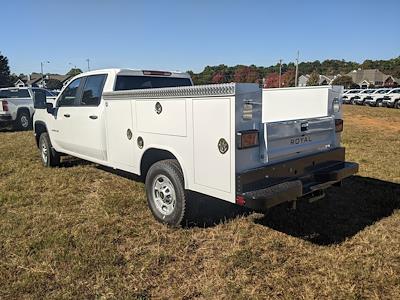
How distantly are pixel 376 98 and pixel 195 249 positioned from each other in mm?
33295

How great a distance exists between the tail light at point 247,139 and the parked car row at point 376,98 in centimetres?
2933

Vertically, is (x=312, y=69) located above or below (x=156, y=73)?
above

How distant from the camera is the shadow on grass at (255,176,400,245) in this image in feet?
13.9

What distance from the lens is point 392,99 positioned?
1198 inches

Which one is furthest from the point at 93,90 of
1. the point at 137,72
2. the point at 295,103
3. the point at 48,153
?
the point at 295,103

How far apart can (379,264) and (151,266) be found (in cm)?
211

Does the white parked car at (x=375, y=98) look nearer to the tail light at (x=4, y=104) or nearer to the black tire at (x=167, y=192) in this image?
the tail light at (x=4, y=104)

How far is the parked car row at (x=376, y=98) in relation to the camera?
99.7 feet

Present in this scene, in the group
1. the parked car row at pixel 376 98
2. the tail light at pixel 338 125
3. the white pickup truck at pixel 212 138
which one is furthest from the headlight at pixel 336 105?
the parked car row at pixel 376 98

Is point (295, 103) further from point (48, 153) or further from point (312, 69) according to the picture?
point (312, 69)

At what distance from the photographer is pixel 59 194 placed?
589cm

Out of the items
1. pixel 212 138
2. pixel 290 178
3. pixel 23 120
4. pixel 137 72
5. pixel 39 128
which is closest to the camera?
pixel 212 138

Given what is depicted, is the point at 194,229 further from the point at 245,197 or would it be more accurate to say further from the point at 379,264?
the point at 379,264

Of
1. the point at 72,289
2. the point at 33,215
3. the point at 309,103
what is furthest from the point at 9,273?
the point at 309,103
